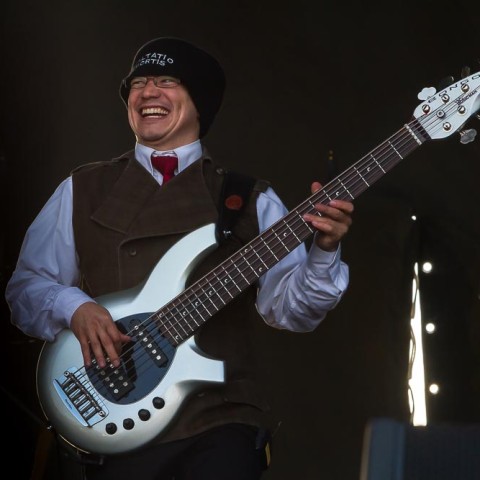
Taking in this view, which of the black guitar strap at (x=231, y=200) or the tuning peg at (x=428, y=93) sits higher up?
the black guitar strap at (x=231, y=200)

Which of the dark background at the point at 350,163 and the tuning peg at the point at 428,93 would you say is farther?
the dark background at the point at 350,163

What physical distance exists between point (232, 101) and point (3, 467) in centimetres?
126

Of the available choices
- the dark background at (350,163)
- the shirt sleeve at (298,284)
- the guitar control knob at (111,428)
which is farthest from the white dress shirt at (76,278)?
the dark background at (350,163)

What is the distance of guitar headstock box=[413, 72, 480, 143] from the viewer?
2.44m

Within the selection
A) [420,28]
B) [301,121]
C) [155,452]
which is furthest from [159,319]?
[420,28]

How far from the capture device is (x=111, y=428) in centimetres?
227

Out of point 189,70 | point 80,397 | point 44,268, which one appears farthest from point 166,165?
point 80,397

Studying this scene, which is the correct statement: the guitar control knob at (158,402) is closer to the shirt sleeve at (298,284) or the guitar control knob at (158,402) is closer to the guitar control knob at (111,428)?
the guitar control knob at (111,428)

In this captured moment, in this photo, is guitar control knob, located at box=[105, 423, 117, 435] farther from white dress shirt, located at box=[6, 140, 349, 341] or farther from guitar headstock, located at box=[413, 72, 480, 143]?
guitar headstock, located at box=[413, 72, 480, 143]

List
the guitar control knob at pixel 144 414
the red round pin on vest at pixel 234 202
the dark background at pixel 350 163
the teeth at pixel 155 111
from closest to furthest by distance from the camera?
the guitar control knob at pixel 144 414
the red round pin on vest at pixel 234 202
the teeth at pixel 155 111
the dark background at pixel 350 163

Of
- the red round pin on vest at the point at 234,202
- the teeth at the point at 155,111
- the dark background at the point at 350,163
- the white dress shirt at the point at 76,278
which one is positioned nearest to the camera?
the white dress shirt at the point at 76,278

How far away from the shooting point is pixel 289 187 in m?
3.36

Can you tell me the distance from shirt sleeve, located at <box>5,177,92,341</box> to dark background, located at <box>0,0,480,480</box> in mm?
749

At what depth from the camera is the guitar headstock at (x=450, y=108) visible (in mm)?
2436
